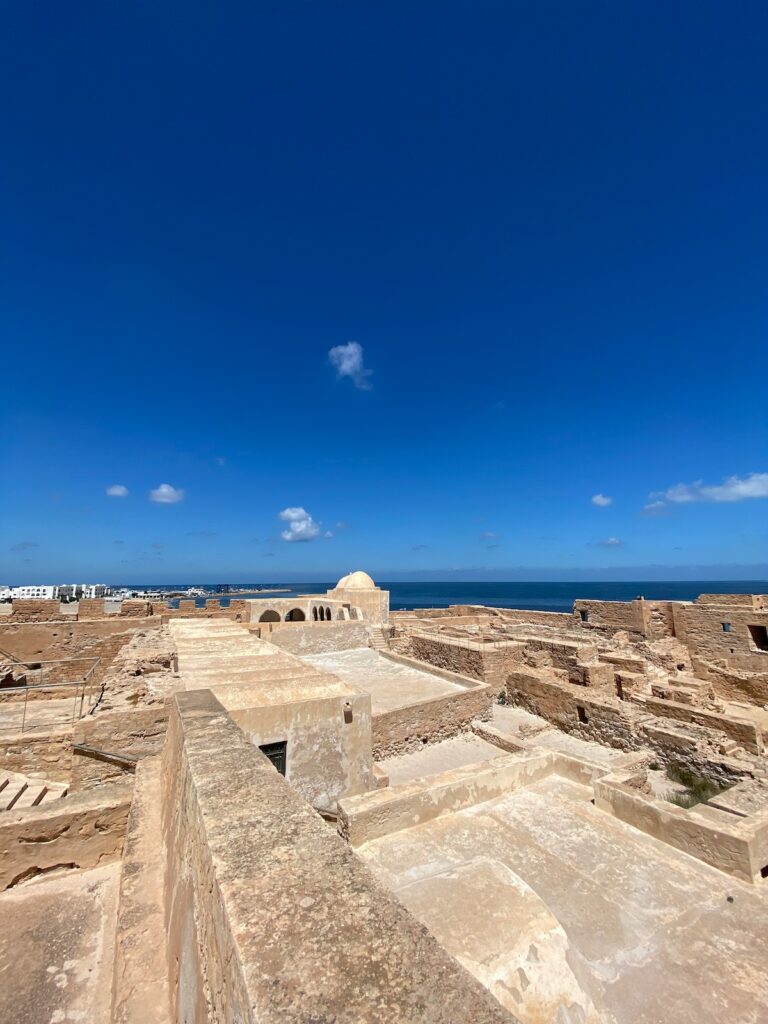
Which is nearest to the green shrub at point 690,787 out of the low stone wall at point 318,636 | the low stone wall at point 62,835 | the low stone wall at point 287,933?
the low stone wall at point 62,835

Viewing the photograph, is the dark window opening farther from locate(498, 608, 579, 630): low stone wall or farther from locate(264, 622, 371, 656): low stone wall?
locate(498, 608, 579, 630): low stone wall

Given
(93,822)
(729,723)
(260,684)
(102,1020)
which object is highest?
(260,684)

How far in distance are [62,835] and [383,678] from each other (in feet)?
37.5

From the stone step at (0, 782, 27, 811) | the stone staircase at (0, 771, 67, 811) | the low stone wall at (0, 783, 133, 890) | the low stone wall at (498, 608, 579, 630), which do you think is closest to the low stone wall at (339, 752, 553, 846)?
the low stone wall at (0, 783, 133, 890)

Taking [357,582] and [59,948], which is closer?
[59,948]

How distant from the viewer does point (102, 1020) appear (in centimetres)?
276

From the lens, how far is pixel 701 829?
208 inches

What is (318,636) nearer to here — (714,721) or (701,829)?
(714,721)

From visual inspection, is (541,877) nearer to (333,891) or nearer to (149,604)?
(333,891)

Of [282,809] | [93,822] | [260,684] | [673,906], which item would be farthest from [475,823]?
[282,809]

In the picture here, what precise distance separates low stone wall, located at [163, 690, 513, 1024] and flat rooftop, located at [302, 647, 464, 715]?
27.7ft

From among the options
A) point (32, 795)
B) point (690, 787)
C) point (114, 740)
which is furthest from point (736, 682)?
point (32, 795)

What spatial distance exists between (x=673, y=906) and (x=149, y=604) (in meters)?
23.7

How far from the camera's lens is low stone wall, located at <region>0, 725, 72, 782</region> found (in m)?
7.21
